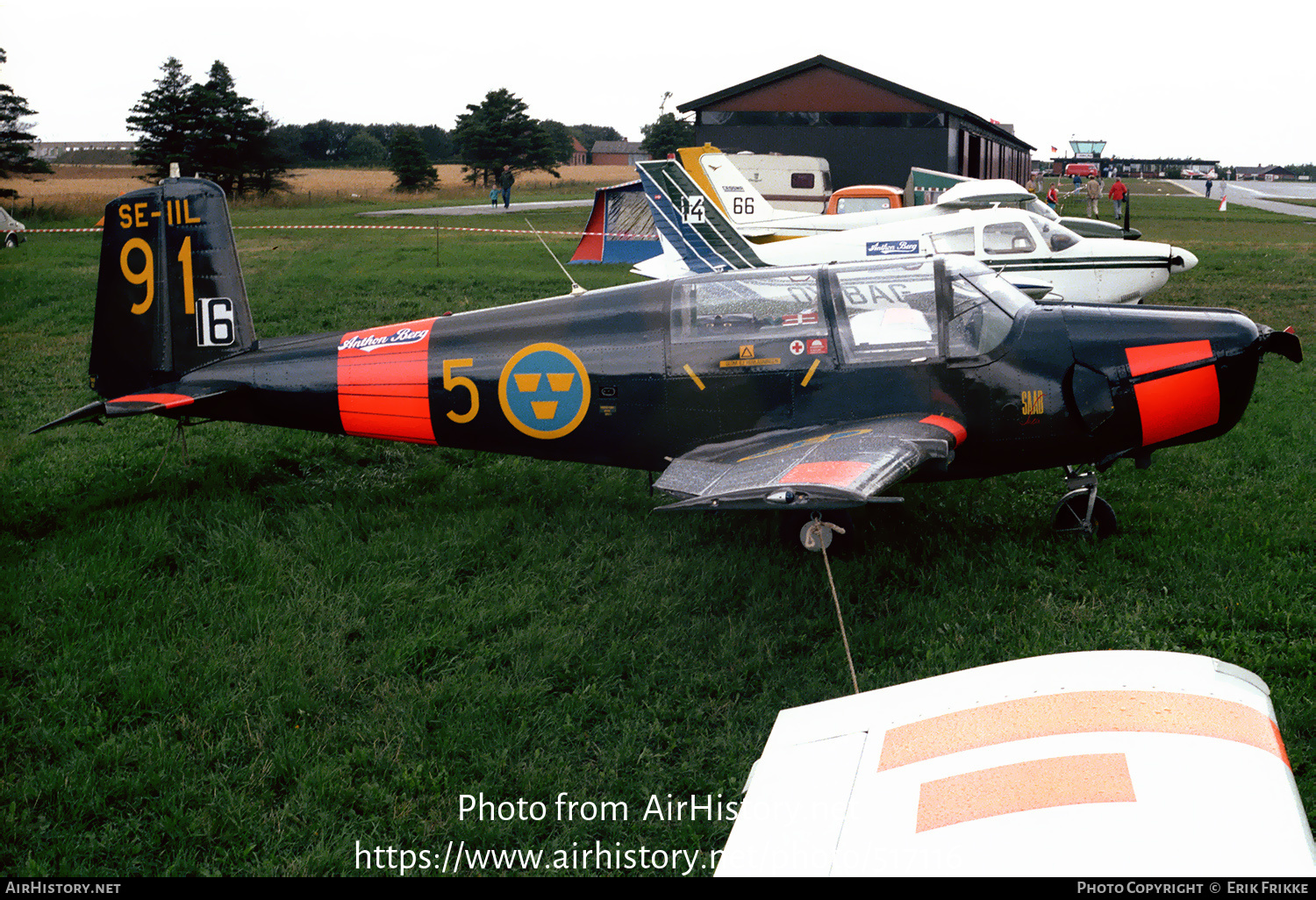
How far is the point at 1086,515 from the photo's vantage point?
20.2ft

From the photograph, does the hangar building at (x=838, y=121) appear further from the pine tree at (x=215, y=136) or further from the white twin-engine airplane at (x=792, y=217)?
the pine tree at (x=215, y=136)

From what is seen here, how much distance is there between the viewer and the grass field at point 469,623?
3.72 meters

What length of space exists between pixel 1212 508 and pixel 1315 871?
227 inches

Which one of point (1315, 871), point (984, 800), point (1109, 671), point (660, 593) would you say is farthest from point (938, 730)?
point (660, 593)

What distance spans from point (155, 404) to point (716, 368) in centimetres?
383

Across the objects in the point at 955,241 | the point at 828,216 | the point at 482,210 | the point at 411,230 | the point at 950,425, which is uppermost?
the point at 482,210

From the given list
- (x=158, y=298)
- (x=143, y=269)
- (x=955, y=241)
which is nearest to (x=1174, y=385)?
(x=158, y=298)

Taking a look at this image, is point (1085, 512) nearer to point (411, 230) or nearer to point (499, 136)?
point (411, 230)

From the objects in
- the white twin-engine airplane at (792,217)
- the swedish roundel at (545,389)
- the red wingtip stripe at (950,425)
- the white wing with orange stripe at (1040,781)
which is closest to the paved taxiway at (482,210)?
the white twin-engine airplane at (792,217)

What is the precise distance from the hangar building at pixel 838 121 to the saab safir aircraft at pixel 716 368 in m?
32.0

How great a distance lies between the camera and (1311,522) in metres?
6.20

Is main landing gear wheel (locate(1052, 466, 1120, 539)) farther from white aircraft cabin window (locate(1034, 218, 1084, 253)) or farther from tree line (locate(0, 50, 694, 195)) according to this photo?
tree line (locate(0, 50, 694, 195))

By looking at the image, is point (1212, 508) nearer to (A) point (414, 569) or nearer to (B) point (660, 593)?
(B) point (660, 593)

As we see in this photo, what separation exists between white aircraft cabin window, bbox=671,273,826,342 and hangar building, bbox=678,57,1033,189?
106ft
